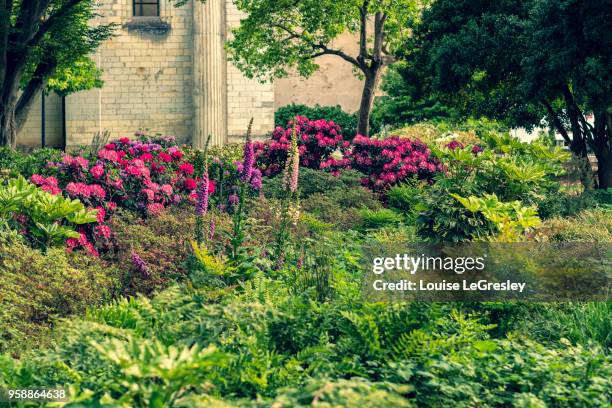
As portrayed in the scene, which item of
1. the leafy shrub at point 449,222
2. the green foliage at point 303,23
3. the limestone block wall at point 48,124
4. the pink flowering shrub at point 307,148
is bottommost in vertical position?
the leafy shrub at point 449,222

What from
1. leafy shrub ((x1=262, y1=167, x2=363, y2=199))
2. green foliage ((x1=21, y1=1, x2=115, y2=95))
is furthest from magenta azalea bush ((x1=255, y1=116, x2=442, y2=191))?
green foliage ((x1=21, y1=1, x2=115, y2=95))

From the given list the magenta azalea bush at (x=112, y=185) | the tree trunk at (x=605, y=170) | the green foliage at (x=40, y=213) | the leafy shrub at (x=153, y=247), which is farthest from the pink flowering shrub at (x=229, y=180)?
the tree trunk at (x=605, y=170)

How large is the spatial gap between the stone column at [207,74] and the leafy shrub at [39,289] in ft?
70.0

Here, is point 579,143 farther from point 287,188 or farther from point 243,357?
point 243,357

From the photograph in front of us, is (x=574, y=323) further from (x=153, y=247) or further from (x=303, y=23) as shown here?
(x=303, y=23)

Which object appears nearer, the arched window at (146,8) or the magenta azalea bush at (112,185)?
the magenta azalea bush at (112,185)

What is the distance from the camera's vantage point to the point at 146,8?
98.4 ft

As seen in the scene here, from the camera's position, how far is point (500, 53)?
54.9 ft

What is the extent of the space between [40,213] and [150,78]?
22.0m

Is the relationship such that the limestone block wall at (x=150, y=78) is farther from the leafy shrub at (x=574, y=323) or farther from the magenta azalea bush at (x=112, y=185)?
the leafy shrub at (x=574, y=323)

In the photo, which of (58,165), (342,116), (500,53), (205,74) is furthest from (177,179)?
(342,116)

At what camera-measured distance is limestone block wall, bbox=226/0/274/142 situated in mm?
28984

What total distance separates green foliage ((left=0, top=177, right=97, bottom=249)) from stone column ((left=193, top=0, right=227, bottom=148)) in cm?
2065

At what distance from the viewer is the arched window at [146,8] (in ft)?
98.3
